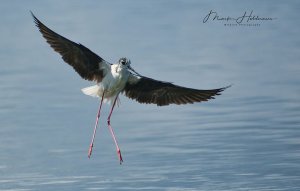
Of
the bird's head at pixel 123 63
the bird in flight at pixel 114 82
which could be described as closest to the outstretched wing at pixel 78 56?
the bird in flight at pixel 114 82

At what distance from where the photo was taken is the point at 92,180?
24312 millimetres

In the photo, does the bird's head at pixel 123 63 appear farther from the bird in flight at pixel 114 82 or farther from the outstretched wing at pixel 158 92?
the outstretched wing at pixel 158 92

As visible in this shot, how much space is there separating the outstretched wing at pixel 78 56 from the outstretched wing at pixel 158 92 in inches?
22.1

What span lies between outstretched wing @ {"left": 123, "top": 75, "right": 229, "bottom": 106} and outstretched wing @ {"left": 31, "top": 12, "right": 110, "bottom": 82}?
0.56 meters

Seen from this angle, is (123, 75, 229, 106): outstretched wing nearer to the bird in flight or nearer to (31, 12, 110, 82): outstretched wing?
the bird in flight

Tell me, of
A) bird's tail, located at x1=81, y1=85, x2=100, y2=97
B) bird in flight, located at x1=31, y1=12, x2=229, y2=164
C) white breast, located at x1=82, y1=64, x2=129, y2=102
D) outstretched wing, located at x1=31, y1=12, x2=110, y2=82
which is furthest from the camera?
bird's tail, located at x1=81, y1=85, x2=100, y2=97

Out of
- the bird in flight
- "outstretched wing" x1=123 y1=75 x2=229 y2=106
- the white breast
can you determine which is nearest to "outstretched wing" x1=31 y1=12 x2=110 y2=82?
the bird in flight

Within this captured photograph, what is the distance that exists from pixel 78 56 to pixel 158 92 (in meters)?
1.58

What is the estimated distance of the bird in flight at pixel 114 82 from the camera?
24.3 metres

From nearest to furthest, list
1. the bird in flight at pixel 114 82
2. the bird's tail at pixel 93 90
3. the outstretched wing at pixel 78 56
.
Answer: the outstretched wing at pixel 78 56, the bird in flight at pixel 114 82, the bird's tail at pixel 93 90

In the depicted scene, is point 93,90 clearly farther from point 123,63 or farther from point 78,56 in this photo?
point 123,63

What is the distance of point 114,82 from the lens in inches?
967

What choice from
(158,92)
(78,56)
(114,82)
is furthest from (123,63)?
(158,92)

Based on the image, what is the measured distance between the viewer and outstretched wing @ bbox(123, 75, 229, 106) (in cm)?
2455
